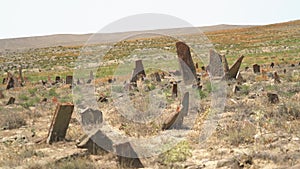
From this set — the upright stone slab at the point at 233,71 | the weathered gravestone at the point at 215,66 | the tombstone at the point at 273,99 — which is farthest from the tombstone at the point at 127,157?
the upright stone slab at the point at 233,71

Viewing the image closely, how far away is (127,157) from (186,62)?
8.72m

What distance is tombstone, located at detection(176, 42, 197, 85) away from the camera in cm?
1479

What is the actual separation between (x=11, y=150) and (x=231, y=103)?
6.21 meters

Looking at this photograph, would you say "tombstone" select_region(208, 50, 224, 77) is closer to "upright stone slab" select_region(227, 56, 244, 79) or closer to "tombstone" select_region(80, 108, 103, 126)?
"upright stone slab" select_region(227, 56, 244, 79)

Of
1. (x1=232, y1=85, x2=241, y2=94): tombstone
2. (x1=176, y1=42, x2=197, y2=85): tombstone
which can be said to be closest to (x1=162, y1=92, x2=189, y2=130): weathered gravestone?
(x1=232, y1=85, x2=241, y2=94): tombstone

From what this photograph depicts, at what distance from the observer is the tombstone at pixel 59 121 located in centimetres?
858

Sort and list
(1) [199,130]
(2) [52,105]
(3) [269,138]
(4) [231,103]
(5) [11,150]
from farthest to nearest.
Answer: (2) [52,105], (4) [231,103], (1) [199,130], (5) [11,150], (3) [269,138]

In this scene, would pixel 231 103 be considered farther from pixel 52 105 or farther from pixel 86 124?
pixel 52 105

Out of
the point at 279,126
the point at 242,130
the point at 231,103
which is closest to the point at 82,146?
the point at 242,130

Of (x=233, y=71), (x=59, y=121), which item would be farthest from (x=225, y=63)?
(x=59, y=121)

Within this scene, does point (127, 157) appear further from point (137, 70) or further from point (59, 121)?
point (137, 70)

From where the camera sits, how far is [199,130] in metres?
8.96

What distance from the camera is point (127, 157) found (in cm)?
687

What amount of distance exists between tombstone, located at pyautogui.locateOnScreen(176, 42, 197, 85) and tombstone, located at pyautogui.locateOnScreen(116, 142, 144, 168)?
8138 mm
